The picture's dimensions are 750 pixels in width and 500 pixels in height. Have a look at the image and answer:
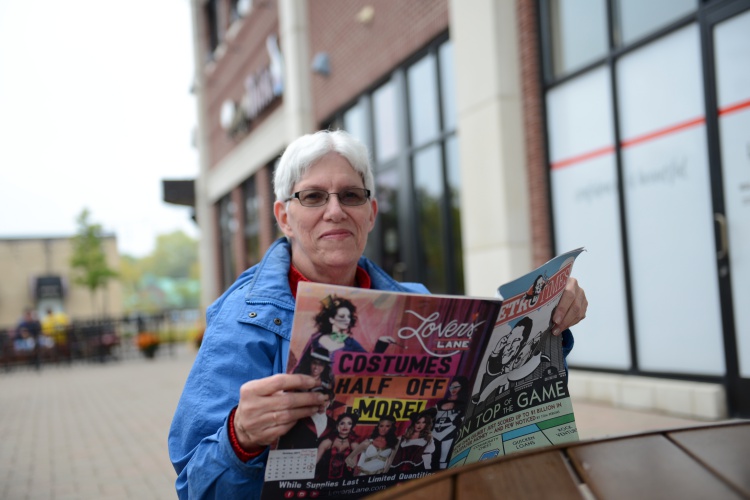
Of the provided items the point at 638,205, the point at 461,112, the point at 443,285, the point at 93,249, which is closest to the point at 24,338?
the point at 93,249

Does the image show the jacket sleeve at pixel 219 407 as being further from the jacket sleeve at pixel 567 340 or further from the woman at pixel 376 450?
the jacket sleeve at pixel 567 340

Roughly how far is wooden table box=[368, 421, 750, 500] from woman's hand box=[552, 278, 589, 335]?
40 cm

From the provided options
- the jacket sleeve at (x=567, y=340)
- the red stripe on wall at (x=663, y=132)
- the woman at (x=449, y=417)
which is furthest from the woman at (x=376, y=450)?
the red stripe on wall at (x=663, y=132)

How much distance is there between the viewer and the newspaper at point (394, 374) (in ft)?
4.52

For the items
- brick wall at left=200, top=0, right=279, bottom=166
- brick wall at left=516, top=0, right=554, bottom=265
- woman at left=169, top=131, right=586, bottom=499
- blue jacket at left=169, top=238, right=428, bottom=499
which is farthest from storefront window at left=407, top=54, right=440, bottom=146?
blue jacket at left=169, top=238, right=428, bottom=499

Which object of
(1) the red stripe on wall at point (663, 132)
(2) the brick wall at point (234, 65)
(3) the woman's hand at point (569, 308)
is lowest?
(3) the woman's hand at point (569, 308)

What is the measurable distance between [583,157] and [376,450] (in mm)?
5139

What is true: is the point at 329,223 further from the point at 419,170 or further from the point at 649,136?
the point at 419,170

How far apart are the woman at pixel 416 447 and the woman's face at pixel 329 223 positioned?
626mm

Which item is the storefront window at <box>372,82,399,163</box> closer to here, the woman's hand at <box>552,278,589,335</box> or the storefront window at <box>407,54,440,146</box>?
the storefront window at <box>407,54,440,146</box>

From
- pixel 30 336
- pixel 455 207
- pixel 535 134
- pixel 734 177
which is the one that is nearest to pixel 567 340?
pixel 734 177

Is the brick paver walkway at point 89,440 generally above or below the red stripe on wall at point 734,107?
below

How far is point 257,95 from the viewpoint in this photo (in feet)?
47.5

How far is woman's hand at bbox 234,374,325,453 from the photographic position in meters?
1.40
